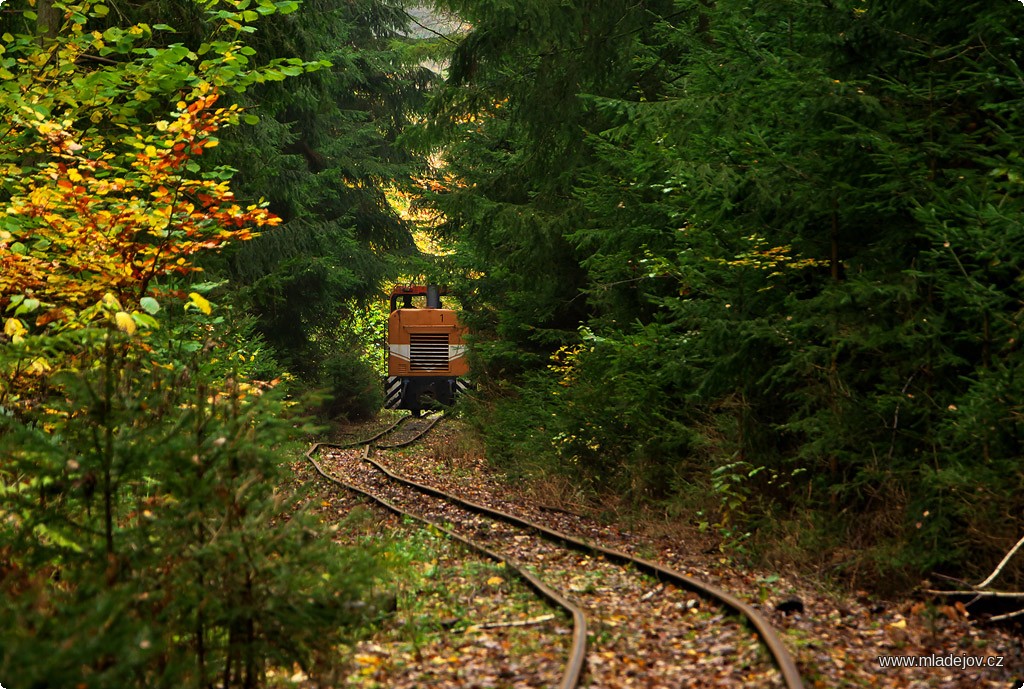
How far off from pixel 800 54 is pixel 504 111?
795 cm

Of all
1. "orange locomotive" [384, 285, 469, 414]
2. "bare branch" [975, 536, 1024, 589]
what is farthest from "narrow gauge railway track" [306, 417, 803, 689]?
"orange locomotive" [384, 285, 469, 414]

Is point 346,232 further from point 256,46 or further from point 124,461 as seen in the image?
point 124,461

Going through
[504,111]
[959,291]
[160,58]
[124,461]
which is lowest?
[124,461]

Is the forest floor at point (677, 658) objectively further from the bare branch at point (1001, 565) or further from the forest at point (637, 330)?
the forest at point (637, 330)

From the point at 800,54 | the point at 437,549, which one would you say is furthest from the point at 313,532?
the point at 800,54

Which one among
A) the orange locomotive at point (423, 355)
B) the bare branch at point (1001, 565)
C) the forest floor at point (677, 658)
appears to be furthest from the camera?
the orange locomotive at point (423, 355)

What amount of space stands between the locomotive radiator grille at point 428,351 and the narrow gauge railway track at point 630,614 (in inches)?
629

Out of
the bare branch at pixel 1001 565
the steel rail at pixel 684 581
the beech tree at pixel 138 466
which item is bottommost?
the steel rail at pixel 684 581

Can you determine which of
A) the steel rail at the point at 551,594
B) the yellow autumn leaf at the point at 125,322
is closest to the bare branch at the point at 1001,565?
the steel rail at the point at 551,594

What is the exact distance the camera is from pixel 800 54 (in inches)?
345

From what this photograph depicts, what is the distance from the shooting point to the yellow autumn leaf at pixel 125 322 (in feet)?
19.5

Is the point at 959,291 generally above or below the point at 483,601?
above

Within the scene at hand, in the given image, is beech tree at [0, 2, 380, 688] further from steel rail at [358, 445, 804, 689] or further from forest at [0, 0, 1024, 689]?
steel rail at [358, 445, 804, 689]

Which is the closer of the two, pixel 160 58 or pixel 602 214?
pixel 160 58
